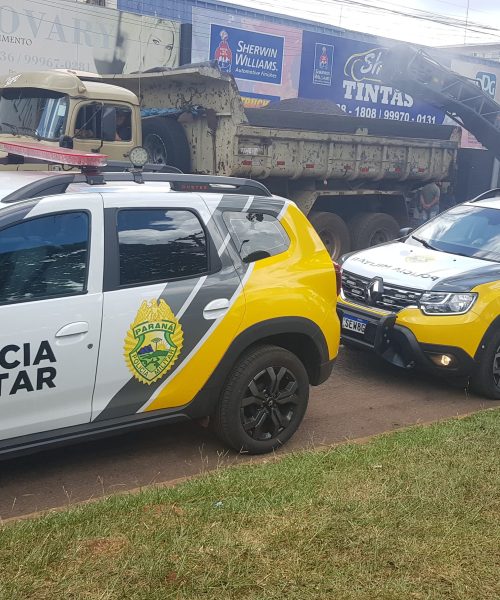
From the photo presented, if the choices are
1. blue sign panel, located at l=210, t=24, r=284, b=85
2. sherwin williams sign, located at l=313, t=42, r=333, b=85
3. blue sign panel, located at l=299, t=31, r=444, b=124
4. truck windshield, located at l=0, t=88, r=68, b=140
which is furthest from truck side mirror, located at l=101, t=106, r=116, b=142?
sherwin williams sign, located at l=313, t=42, r=333, b=85

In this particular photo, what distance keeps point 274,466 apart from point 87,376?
46.5 inches

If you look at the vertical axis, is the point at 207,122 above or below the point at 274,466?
above

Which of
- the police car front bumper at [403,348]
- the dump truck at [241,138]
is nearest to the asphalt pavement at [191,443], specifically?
the police car front bumper at [403,348]

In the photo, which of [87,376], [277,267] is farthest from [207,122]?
[87,376]

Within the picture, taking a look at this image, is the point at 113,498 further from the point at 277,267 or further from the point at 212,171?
the point at 212,171

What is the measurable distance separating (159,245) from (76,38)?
1381 centimetres

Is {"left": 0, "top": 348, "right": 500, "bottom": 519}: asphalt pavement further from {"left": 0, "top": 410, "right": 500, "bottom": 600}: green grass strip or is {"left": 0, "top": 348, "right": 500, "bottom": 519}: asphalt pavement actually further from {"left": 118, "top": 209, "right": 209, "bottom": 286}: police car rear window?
{"left": 118, "top": 209, "right": 209, "bottom": 286}: police car rear window

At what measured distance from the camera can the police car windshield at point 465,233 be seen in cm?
738

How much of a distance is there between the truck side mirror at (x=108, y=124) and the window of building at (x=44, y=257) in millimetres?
5366

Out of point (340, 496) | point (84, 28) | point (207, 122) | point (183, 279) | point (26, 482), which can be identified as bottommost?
point (26, 482)

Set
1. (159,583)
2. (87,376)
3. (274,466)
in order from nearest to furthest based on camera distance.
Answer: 1. (159,583)
2. (87,376)
3. (274,466)

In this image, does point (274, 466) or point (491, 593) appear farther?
point (274, 466)

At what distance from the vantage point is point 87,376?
165 inches

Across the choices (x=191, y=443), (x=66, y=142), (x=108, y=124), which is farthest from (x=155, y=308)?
(x=108, y=124)
